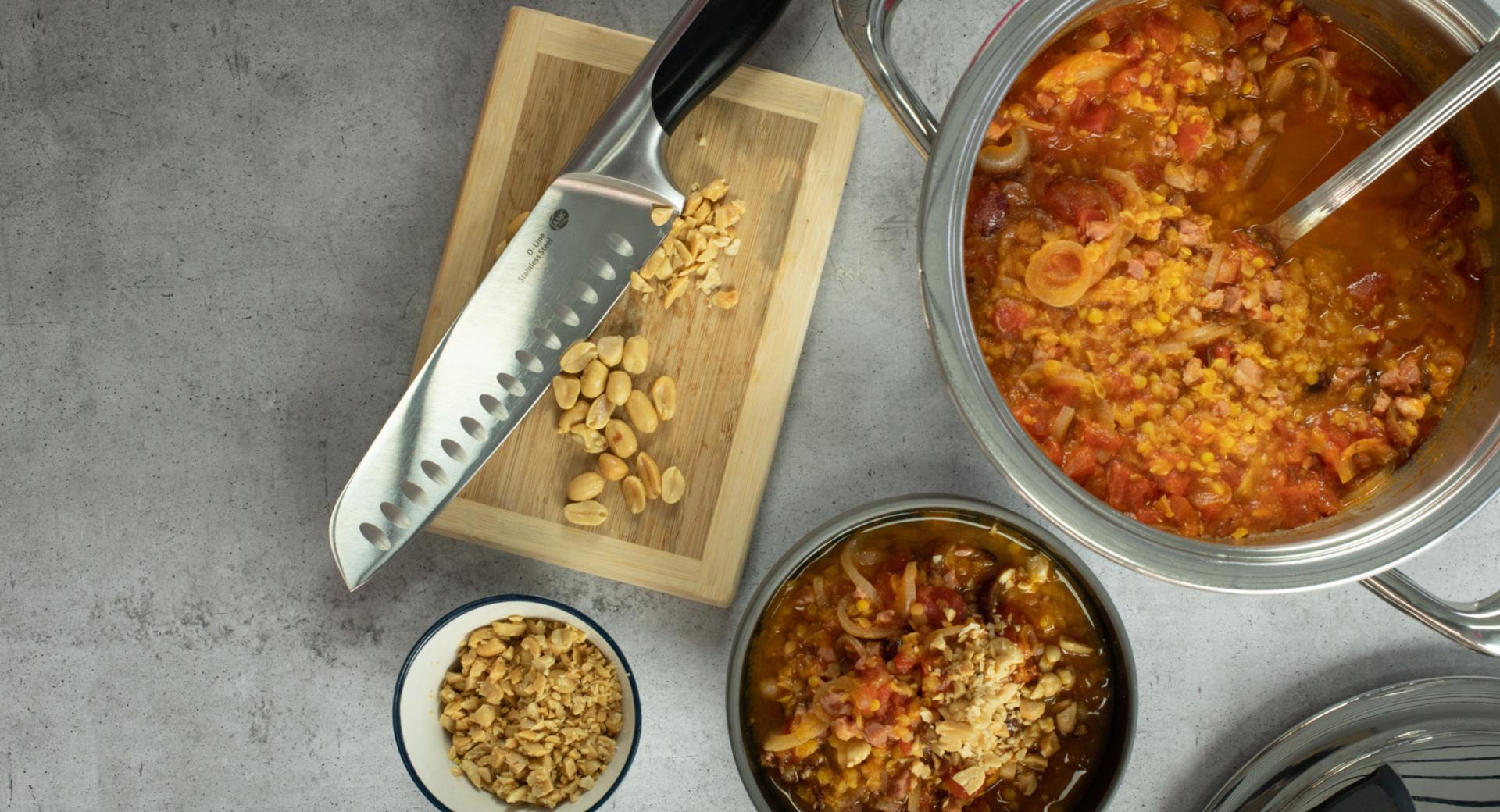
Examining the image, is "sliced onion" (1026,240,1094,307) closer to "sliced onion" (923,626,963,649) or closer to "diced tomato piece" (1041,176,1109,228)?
"diced tomato piece" (1041,176,1109,228)

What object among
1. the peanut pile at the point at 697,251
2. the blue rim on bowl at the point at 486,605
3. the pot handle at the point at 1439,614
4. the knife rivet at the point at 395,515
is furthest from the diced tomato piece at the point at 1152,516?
the knife rivet at the point at 395,515

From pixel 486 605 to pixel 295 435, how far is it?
22.9 inches

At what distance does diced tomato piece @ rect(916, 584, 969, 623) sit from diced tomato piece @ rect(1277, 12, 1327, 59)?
3.34 feet

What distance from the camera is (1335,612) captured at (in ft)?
6.49

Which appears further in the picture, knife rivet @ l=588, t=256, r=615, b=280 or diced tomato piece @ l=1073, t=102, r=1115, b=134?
knife rivet @ l=588, t=256, r=615, b=280

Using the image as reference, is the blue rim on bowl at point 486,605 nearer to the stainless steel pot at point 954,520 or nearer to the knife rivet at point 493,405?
the stainless steel pot at point 954,520

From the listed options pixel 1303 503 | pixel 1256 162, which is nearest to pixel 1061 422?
pixel 1303 503

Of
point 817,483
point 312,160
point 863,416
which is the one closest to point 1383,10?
point 863,416

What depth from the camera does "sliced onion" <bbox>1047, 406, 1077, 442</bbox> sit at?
1507 millimetres

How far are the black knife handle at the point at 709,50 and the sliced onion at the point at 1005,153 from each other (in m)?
0.46

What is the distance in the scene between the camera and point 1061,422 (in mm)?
1507

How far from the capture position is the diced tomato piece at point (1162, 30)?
153cm

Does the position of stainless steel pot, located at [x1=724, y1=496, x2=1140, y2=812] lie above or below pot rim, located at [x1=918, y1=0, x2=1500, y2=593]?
below

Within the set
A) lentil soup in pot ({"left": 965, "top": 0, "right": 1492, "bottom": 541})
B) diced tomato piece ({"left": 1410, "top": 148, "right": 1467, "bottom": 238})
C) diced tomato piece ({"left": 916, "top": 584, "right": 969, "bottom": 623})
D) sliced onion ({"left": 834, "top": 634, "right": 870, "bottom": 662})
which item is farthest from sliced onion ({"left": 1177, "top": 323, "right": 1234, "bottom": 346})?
sliced onion ({"left": 834, "top": 634, "right": 870, "bottom": 662})
